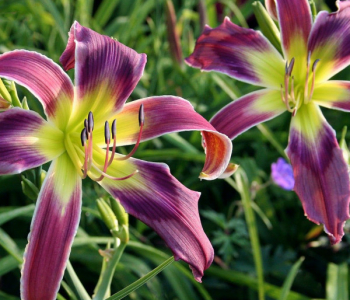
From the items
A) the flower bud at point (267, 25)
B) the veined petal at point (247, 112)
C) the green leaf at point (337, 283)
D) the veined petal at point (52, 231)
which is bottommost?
the green leaf at point (337, 283)

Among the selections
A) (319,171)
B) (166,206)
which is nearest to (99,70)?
(166,206)

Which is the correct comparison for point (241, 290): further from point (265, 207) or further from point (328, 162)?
point (328, 162)

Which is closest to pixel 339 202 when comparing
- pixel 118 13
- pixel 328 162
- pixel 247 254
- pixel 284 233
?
pixel 328 162

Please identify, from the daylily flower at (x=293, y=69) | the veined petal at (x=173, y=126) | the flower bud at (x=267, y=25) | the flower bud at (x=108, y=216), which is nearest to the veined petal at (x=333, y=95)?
the daylily flower at (x=293, y=69)

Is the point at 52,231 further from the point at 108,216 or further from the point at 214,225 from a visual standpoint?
the point at 214,225

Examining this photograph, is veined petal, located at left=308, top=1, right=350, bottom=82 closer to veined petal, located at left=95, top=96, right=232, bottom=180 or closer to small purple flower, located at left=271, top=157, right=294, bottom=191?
veined petal, located at left=95, top=96, right=232, bottom=180

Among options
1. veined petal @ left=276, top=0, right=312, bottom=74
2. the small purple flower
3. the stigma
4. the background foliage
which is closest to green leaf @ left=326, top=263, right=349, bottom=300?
the background foliage

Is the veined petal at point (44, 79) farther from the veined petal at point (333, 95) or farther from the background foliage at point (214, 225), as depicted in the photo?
the veined petal at point (333, 95)

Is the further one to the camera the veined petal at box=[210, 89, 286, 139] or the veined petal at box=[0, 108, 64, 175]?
the veined petal at box=[210, 89, 286, 139]
